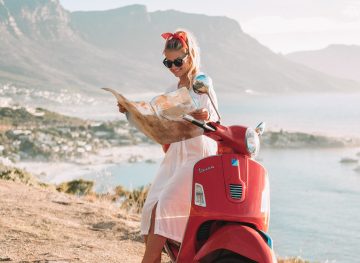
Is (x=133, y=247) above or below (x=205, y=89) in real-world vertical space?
below

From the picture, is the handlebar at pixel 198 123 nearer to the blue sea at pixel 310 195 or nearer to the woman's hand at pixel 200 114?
the woman's hand at pixel 200 114

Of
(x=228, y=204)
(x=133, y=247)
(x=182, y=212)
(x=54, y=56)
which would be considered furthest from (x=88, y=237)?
(x=54, y=56)

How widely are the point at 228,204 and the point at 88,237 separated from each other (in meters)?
3.05

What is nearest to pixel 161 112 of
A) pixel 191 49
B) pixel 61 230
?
pixel 191 49

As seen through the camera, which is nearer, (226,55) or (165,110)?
(165,110)

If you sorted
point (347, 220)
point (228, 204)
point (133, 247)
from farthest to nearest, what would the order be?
point (347, 220) < point (133, 247) < point (228, 204)

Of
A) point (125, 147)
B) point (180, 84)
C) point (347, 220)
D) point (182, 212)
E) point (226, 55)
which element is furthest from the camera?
point (226, 55)

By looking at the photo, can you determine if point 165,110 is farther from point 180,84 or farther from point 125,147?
point 125,147

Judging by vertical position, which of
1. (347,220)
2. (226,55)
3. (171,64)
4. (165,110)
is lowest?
(347,220)

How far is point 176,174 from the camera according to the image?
9.48ft

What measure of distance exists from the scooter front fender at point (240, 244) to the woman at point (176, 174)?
0.33m

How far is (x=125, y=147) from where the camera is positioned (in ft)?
234

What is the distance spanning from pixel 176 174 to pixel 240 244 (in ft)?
1.81

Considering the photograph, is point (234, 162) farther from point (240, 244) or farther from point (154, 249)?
point (154, 249)
